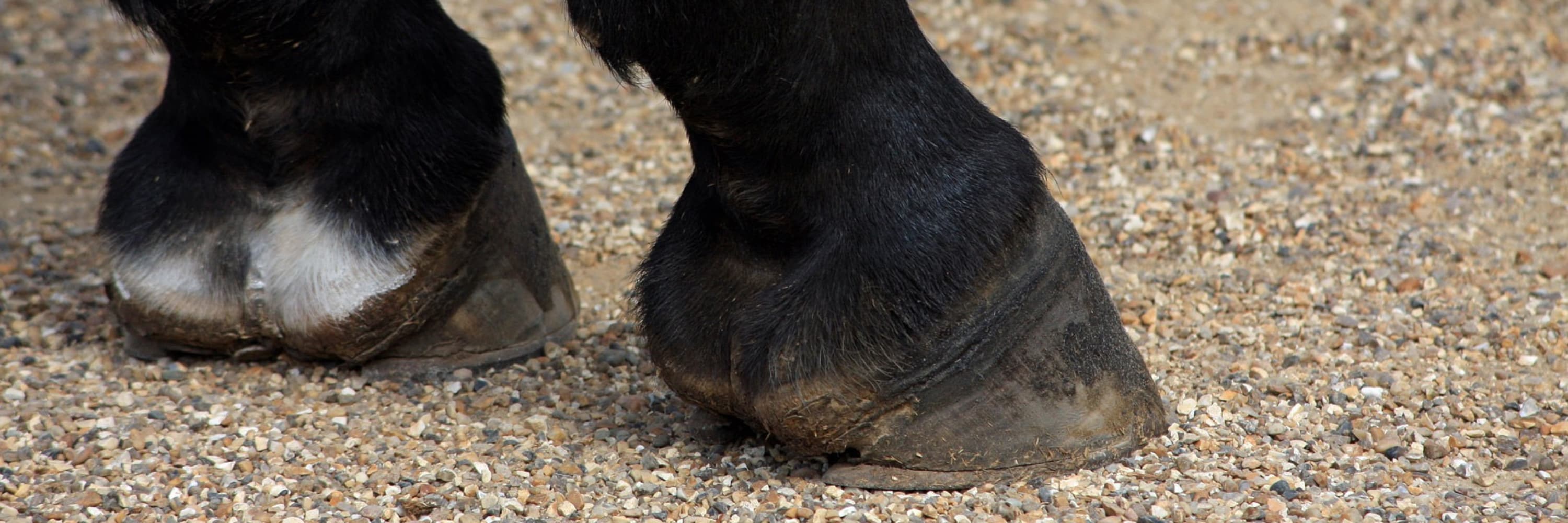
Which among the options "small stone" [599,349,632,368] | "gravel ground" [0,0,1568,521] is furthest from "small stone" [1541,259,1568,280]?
"small stone" [599,349,632,368]

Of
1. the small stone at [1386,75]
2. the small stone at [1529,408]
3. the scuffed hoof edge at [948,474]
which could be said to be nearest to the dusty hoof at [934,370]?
the scuffed hoof edge at [948,474]

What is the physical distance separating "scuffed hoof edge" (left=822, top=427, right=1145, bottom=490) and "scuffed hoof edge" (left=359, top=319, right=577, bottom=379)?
627 millimetres

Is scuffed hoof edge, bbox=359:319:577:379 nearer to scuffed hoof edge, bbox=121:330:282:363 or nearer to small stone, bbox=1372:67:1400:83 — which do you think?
scuffed hoof edge, bbox=121:330:282:363

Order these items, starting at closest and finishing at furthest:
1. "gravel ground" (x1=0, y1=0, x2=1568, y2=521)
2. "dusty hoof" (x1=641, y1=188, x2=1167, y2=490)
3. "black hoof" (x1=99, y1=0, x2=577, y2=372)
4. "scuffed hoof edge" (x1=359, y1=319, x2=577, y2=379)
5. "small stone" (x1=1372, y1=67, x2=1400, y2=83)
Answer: "dusty hoof" (x1=641, y1=188, x2=1167, y2=490)
"gravel ground" (x1=0, y1=0, x2=1568, y2=521)
"black hoof" (x1=99, y1=0, x2=577, y2=372)
"scuffed hoof edge" (x1=359, y1=319, x2=577, y2=379)
"small stone" (x1=1372, y1=67, x2=1400, y2=83)

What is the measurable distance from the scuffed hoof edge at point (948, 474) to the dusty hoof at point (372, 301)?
636 millimetres

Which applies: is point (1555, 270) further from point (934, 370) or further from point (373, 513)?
point (373, 513)

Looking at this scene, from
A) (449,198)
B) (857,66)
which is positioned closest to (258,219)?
(449,198)

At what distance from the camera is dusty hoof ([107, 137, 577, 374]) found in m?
2.09

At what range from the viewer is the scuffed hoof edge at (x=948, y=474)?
1801mm

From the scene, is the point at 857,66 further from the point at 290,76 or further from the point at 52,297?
the point at 52,297

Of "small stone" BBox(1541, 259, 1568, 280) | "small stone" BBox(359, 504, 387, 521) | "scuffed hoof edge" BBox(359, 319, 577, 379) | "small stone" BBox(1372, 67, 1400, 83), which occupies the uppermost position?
"small stone" BBox(1372, 67, 1400, 83)

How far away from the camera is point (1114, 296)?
253 cm

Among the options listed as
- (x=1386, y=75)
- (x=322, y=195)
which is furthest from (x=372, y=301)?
(x=1386, y=75)

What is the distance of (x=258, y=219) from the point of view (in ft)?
6.94
